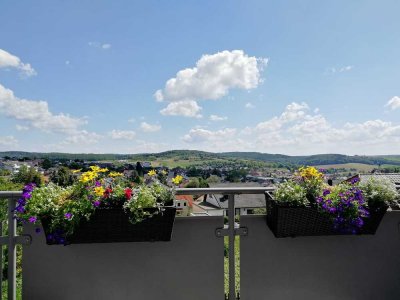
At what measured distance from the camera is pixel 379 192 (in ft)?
6.83

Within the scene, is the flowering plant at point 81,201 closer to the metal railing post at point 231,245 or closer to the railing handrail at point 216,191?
the railing handrail at point 216,191

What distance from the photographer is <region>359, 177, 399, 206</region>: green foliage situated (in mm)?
2074

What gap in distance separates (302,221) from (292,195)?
206mm

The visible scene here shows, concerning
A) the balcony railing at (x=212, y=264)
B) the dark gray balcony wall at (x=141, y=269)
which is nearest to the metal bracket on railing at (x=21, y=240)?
the balcony railing at (x=212, y=264)

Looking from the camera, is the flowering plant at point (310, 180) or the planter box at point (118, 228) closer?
the planter box at point (118, 228)

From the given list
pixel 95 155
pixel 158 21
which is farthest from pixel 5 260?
pixel 95 155

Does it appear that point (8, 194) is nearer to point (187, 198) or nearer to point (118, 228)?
point (118, 228)

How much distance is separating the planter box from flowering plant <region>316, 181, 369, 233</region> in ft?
3.12

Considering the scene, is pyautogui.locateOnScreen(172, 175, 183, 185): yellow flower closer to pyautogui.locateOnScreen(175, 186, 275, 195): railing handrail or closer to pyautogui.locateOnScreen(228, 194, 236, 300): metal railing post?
pyautogui.locateOnScreen(175, 186, 275, 195): railing handrail

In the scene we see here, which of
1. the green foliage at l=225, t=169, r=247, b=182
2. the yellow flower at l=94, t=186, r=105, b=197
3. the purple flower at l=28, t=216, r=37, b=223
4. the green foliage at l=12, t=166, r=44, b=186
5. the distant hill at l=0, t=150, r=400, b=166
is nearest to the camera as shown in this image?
the purple flower at l=28, t=216, r=37, b=223

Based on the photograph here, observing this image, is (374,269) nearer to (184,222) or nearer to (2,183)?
(184,222)

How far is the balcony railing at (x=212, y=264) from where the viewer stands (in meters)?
2.01

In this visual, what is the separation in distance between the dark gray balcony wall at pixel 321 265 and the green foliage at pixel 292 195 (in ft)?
0.93

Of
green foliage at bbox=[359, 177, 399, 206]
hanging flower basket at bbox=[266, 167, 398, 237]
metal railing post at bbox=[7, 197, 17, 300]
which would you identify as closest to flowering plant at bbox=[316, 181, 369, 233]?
hanging flower basket at bbox=[266, 167, 398, 237]
